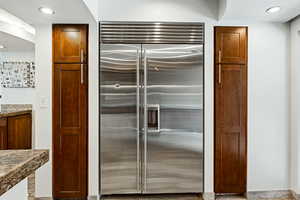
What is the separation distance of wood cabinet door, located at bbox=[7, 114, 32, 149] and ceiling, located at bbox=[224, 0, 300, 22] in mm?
3477

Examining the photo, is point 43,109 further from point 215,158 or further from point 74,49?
point 215,158

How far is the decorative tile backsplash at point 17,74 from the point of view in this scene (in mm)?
5281

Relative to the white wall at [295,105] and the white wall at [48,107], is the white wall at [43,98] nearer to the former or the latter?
the white wall at [48,107]

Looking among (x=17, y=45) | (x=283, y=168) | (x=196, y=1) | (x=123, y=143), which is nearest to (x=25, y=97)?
(x=17, y=45)

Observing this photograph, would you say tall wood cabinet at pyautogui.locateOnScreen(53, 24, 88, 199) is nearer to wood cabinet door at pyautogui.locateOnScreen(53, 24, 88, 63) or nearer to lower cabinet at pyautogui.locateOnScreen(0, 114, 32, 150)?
wood cabinet door at pyautogui.locateOnScreen(53, 24, 88, 63)

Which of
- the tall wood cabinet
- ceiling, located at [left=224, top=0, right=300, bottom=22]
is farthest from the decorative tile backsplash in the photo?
ceiling, located at [left=224, top=0, right=300, bottom=22]

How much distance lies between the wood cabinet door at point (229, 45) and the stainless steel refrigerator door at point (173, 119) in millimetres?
246

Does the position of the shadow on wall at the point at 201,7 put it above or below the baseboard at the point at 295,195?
above

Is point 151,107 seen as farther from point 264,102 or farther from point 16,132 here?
point 16,132

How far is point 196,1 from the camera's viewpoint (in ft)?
10.7

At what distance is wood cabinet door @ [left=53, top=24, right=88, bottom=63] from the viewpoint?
3193 mm

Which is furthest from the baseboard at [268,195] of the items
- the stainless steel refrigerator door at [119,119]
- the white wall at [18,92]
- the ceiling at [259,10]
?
the white wall at [18,92]

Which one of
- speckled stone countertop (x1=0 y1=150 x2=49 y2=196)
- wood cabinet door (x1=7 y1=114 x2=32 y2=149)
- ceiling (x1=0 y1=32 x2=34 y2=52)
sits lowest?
wood cabinet door (x1=7 y1=114 x2=32 y2=149)

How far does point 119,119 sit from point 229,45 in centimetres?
162
